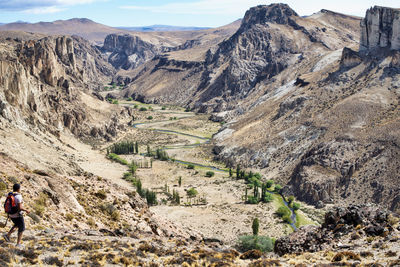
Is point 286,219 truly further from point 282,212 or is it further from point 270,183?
point 270,183

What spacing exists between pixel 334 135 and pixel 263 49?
325 feet

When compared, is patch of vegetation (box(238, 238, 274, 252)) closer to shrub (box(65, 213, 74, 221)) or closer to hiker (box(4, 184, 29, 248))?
shrub (box(65, 213, 74, 221))

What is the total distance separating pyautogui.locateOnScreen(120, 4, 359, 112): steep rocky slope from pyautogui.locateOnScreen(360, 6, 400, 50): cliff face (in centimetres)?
3983

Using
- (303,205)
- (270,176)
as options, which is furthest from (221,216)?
(270,176)

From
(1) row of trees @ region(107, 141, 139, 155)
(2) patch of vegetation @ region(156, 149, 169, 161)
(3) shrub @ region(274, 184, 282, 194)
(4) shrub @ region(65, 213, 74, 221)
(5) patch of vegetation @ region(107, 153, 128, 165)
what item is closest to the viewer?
(4) shrub @ region(65, 213, 74, 221)

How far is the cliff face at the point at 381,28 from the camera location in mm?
95625

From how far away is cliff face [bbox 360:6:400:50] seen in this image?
95625mm

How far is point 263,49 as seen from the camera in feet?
559

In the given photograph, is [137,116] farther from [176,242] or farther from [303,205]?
[176,242]

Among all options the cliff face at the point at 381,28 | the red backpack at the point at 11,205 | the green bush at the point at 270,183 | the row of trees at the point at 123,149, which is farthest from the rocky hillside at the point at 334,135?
the red backpack at the point at 11,205

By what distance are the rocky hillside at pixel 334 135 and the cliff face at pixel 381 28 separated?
0.63 m

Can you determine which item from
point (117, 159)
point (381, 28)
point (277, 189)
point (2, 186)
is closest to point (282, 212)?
point (277, 189)

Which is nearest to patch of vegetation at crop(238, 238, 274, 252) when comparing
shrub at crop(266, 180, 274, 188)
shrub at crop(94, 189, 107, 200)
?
shrub at crop(94, 189, 107, 200)

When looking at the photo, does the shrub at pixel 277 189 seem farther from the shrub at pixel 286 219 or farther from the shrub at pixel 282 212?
the shrub at pixel 286 219
